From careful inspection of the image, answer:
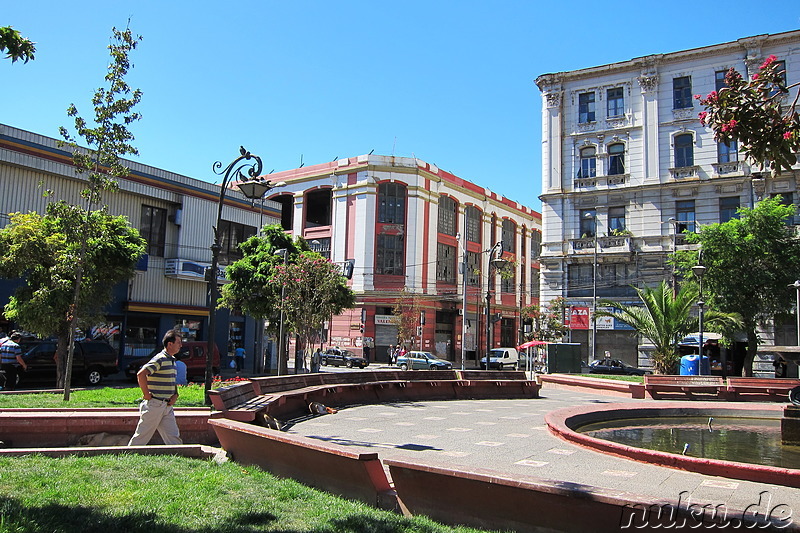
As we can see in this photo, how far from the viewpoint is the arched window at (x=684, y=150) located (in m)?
36.1

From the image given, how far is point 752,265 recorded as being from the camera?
93.6ft

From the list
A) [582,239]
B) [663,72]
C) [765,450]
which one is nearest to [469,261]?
[582,239]

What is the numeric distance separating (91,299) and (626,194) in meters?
29.7

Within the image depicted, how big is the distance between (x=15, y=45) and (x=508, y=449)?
305 inches

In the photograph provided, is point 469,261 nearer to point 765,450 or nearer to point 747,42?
point 747,42

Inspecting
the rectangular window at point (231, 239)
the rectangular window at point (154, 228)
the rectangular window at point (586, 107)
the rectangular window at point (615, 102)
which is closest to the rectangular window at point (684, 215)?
the rectangular window at point (615, 102)

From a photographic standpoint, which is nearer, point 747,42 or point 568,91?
point 747,42

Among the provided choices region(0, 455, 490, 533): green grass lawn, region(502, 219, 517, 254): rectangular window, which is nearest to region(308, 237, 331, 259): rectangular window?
region(502, 219, 517, 254): rectangular window

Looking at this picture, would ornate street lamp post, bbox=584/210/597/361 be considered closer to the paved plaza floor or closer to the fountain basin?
the fountain basin

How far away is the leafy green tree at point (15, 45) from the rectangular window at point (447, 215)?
47.5 metres

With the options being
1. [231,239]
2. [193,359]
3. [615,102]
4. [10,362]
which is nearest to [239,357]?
[231,239]

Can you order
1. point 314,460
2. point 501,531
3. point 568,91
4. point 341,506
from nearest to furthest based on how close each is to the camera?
point 501,531 < point 341,506 < point 314,460 < point 568,91

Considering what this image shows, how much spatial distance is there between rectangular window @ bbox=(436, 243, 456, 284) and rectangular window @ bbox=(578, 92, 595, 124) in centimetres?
1724

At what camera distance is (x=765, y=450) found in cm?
960
